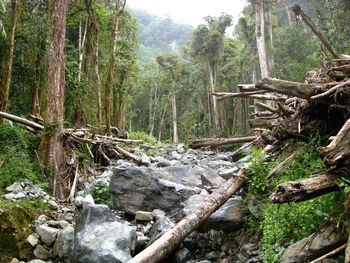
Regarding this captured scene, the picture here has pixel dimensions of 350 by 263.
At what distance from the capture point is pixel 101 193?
5613mm

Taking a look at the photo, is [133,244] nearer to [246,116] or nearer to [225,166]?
[225,166]

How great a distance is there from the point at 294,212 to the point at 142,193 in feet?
9.72

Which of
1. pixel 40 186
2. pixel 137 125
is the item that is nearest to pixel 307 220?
pixel 40 186

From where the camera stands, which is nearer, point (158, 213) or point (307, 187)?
point (307, 187)

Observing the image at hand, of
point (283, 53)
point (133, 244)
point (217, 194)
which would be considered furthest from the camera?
point (283, 53)

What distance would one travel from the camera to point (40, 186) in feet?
17.4

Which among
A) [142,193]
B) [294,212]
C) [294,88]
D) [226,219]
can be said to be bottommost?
[226,219]

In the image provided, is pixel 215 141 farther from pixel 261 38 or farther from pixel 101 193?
pixel 101 193

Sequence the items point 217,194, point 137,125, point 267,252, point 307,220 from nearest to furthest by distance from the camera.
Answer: point 307,220 → point 267,252 → point 217,194 → point 137,125

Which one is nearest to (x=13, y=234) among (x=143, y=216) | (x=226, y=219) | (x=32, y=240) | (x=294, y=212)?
(x=32, y=240)

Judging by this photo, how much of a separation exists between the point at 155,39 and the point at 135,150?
83355 millimetres

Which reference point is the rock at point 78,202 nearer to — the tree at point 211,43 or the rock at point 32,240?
the rock at point 32,240

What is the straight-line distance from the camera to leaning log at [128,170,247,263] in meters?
2.71

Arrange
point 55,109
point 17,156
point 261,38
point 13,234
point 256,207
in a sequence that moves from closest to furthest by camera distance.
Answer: point 13,234 → point 256,207 → point 17,156 → point 55,109 → point 261,38
